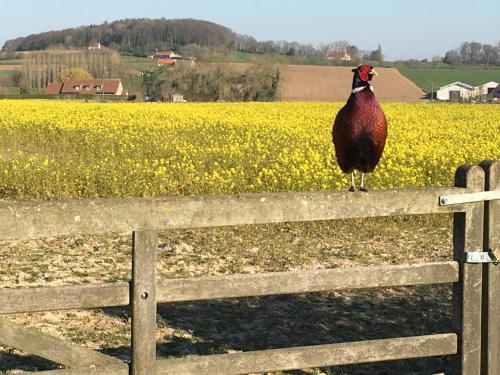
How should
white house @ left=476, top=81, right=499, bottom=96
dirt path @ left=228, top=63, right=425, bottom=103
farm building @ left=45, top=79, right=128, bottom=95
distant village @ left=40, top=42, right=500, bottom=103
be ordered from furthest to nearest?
white house @ left=476, top=81, right=499, bottom=96
farm building @ left=45, top=79, right=128, bottom=95
distant village @ left=40, top=42, right=500, bottom=103
dirt path @ left=228, top=63, right=425, bottom=103

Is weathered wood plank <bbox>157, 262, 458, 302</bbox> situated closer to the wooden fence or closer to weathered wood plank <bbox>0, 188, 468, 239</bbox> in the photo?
the wooden fence

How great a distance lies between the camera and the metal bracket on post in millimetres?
3379

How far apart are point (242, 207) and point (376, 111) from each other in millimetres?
732

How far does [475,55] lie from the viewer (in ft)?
376

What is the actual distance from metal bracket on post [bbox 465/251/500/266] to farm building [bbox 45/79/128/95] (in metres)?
76.4

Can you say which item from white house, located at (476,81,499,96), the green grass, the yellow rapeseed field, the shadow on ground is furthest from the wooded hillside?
the shadow on ground

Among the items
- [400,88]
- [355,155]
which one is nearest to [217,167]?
[355,155]

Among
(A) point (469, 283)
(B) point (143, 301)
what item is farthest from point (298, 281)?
(A) point (469, 283)

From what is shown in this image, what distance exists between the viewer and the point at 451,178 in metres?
13.1

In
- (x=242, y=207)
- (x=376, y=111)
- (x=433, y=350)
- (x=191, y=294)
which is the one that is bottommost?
(x=433, y=350)

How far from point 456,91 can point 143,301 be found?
266 feet

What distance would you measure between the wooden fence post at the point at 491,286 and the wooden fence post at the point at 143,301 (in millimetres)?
1498

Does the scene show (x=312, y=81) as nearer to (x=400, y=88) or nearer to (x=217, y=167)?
(x=400, y=88)

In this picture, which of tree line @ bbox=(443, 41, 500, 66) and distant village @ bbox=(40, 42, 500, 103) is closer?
distant village @ bbox=(40, 42, 500, 103)
